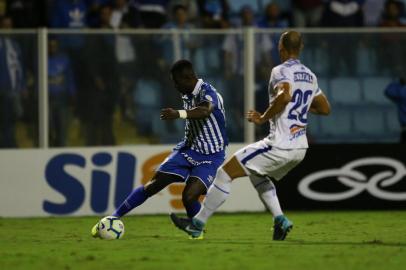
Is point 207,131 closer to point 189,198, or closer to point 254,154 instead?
point 189,198

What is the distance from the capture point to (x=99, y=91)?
48.5 ft

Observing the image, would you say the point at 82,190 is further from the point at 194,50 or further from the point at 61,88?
the point at 194,50

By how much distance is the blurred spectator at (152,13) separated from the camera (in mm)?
16422

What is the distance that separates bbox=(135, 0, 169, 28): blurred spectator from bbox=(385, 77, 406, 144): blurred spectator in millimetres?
3623

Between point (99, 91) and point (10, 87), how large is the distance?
1193mm

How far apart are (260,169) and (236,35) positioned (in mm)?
5634

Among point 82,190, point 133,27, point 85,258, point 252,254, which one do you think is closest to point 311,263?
point 252,254

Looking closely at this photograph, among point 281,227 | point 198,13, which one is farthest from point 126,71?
point 281,227

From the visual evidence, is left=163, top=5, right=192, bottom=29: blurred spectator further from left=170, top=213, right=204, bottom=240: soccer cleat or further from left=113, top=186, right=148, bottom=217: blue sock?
left=170, top=213, right=204, bottom=240: soccer cleat

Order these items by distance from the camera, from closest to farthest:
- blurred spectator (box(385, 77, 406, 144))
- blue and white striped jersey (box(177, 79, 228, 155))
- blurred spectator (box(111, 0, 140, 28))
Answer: blue and white striped jersey (box(177, 79, 228, 155)) < blurred spectator (box(385, 77, 406, 144)) < blurred spectator (box(111, 0, 140, 28))

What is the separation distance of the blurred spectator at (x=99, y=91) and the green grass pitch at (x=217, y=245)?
1616 millimetres

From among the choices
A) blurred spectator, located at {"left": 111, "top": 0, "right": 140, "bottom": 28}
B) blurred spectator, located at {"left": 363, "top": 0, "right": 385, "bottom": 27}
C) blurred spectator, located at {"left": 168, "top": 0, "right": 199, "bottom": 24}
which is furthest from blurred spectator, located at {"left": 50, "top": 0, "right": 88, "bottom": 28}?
blurred spectator, located at {"left": 363, "top": 0, "right": 385, "bottom": 27}

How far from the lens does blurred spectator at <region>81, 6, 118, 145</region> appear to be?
48.4 ft

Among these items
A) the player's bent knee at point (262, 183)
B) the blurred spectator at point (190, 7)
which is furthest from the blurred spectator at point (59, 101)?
the player's bent knee at point (262, 183)
